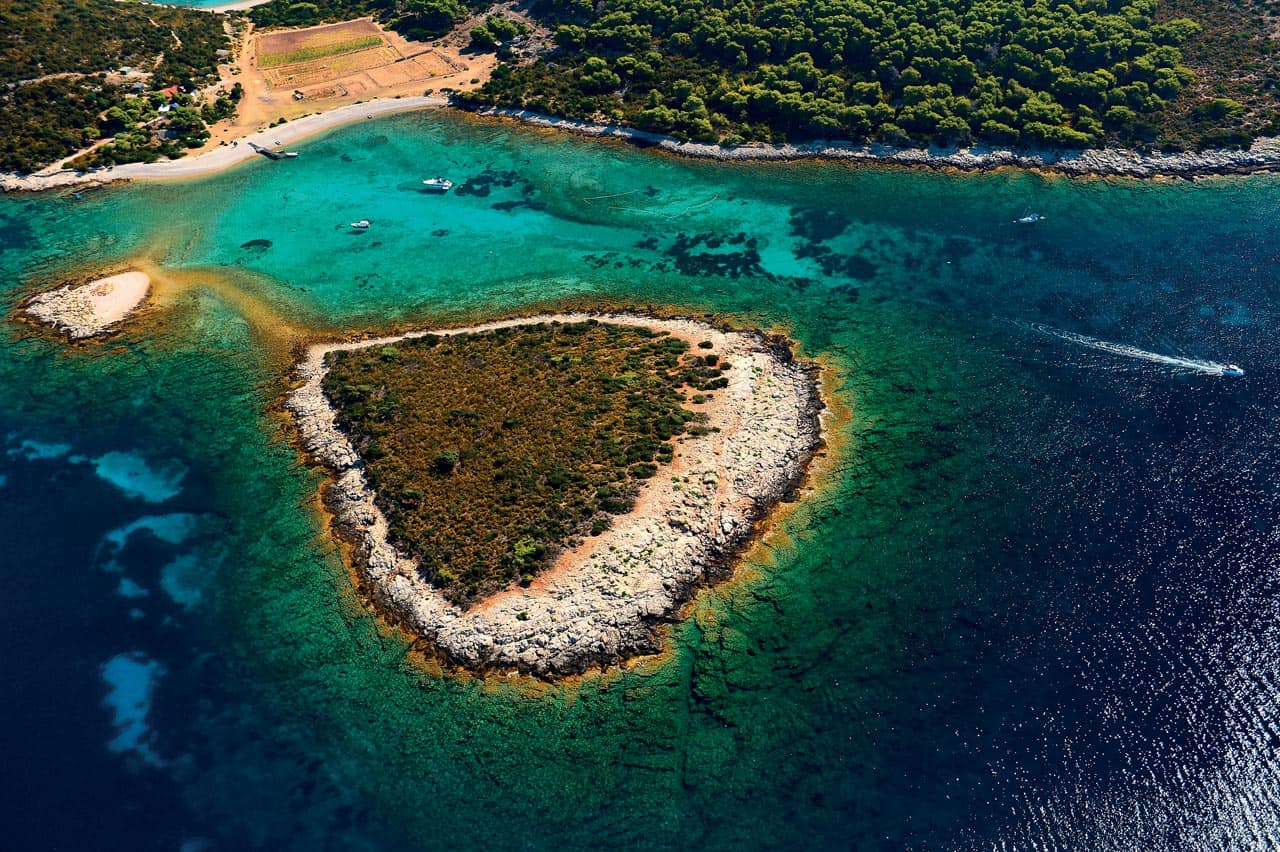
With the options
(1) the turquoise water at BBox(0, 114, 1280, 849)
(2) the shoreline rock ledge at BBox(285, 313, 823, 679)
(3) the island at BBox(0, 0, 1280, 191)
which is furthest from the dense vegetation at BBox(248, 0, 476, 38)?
(2) the shoreline rock ledge at BBox(285, 313, 823, 679)

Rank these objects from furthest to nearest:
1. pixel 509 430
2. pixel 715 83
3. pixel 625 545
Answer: pixel 715 83, pixel 509 430, pixel 625 545

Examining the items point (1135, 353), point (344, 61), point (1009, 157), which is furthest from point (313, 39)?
point (1135, 353)

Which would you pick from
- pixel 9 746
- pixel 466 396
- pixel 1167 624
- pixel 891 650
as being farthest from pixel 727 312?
pixel 9 746

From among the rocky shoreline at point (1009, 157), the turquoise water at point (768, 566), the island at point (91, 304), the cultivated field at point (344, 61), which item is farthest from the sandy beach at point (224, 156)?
the rocky shoreline at point (1009, 157)

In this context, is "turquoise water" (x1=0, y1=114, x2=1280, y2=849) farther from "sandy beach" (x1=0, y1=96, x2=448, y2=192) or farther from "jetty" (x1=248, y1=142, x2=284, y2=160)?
"jetty" (x1=248, y1=142, x2=284, y2=160)

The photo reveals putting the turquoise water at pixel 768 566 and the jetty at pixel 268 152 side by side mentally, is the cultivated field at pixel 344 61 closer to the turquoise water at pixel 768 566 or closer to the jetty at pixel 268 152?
the jetty at pixel 268 152

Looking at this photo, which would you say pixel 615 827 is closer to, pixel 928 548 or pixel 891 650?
pixel 891 650

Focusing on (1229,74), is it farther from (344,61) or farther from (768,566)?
(344,61)
